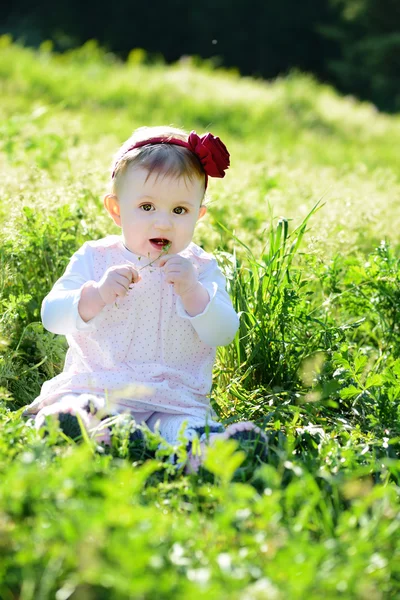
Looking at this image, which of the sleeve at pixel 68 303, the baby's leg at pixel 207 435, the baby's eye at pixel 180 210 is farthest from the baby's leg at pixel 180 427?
the baby's eye at pixel 180 210

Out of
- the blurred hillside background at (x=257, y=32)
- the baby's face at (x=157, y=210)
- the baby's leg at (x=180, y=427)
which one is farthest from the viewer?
the blurred hillside background at (x=257, y=32)

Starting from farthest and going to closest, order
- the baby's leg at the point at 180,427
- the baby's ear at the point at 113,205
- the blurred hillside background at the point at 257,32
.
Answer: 1. the blurred hillside background at the point at 257,32
2. the baby's ear at the point at 113,205
3. the baby's leg at the point at 180,427

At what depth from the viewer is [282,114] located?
10.5 metres

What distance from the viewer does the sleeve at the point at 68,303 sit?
7.65 ft

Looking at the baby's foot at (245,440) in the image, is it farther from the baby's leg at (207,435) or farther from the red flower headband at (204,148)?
the red flower headband at (204,148)

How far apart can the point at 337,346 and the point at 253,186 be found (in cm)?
274

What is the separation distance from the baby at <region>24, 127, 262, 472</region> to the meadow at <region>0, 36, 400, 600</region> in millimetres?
169

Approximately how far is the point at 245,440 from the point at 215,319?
41 centimetres

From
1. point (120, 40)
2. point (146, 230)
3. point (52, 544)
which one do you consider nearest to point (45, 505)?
point (52, 544)

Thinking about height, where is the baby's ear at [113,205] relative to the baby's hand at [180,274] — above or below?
above

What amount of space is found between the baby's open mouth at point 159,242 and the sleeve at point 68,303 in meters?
0.23

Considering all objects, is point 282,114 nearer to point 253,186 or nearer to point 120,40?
point 253,186

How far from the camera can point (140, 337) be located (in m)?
2.49

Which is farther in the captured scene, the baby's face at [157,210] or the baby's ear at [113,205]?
the baby's ear at [113,205]
